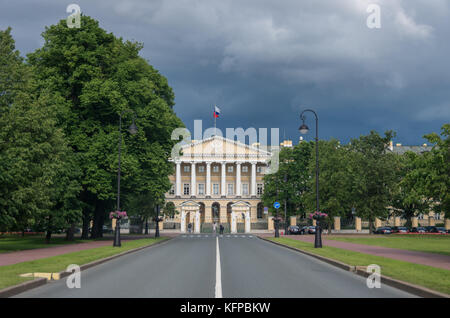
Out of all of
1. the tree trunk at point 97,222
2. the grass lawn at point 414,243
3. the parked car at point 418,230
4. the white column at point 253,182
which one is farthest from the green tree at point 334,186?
the white column at point 253,182

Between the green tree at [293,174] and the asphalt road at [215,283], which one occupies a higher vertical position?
the green tree at [293,174]

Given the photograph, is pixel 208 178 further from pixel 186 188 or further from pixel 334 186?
pixel 334 186

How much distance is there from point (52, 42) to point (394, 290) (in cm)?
3633

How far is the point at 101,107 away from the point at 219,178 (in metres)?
76.3

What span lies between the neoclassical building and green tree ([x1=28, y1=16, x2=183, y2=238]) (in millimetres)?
61546

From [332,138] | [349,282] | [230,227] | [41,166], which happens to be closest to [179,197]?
[230,227]

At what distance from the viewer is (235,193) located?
114 m

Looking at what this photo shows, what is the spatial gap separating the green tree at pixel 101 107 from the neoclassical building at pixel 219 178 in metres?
61.5

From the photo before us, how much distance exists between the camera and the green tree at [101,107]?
39594mm

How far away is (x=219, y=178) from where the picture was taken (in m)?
116

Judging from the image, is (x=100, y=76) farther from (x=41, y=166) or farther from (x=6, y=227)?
(x=6, y=227)

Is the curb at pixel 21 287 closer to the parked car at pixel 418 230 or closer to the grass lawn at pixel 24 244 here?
the grass lawn at pixel 24 244

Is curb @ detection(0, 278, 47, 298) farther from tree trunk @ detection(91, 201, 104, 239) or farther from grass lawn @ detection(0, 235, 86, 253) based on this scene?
tree trunk @ detection(91, 201, 104, 239)

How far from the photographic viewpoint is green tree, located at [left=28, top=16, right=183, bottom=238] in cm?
3959
